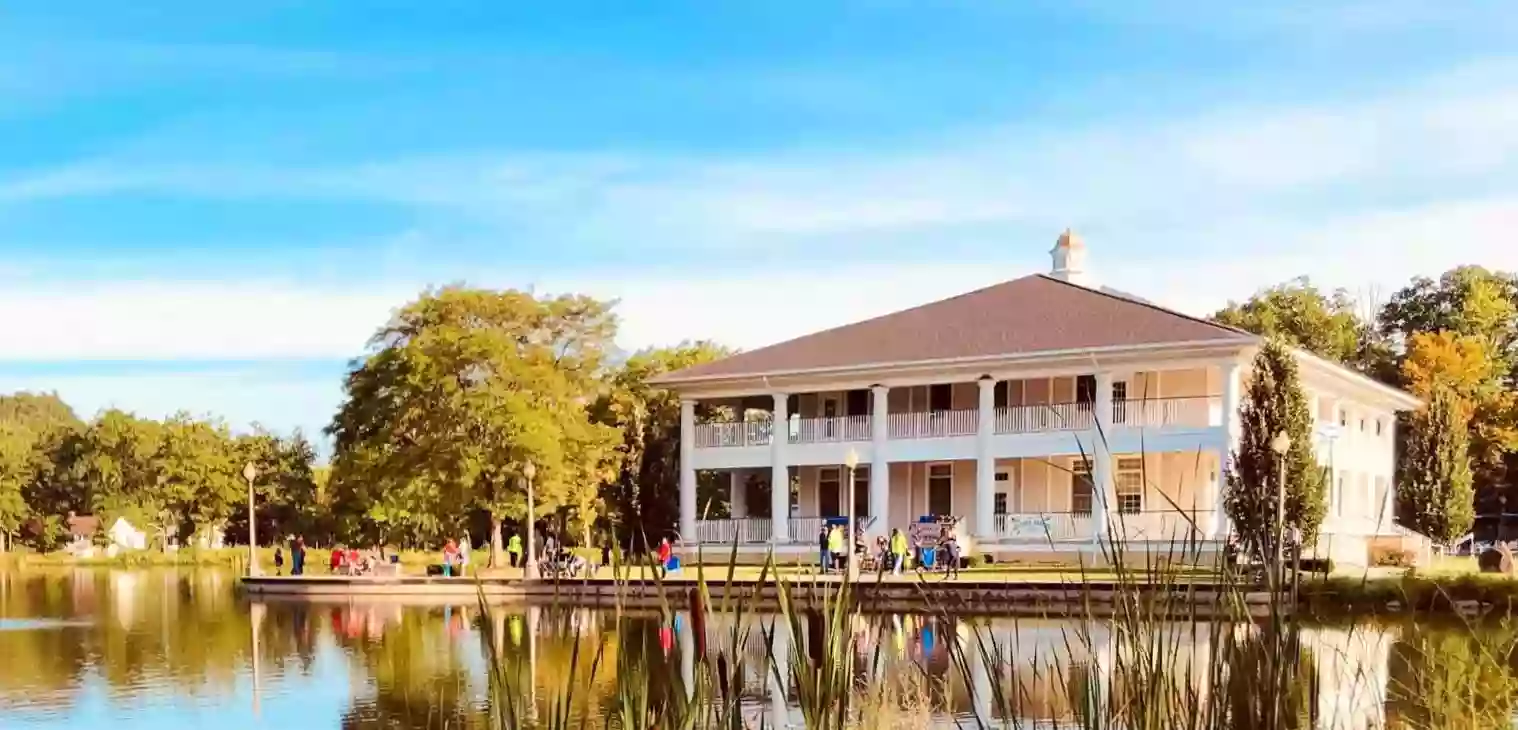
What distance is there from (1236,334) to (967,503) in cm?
856

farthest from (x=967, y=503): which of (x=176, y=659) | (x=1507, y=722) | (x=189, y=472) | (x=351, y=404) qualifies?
(x=189, y=472)

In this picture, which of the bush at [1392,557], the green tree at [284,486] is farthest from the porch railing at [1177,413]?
the green tree at [284,486]

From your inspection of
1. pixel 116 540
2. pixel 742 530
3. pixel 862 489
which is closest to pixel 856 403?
pixel 862 489

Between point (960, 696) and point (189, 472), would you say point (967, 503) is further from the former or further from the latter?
point (189, 472)

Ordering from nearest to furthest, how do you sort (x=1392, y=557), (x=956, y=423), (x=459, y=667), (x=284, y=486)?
1. (x=459, y=667)
2. (x=1392, y=557)
3. (x=956, y=423)
4. (x=284, y=486)

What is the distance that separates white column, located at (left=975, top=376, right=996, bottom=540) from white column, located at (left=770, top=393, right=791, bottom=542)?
15.8ft

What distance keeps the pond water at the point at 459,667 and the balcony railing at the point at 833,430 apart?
1195 centimetres

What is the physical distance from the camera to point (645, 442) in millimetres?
46844

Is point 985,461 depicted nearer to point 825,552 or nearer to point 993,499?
point 993,499

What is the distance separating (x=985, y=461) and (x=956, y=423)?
1.38 metres

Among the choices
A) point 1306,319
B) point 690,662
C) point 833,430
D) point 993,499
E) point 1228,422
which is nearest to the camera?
point 690,662

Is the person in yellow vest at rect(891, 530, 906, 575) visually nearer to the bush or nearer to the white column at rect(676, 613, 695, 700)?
the white column at rect(676, 613, 695, 700)

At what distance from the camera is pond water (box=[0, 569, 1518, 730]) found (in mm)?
7398

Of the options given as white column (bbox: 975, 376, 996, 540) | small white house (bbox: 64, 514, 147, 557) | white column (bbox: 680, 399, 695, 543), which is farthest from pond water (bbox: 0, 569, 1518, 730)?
small white house (bbox: 64, 514, 147, 557)
